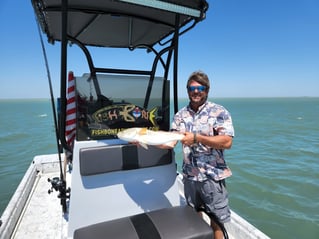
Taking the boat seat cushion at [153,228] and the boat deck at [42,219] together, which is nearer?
the boat seat cushion at [153,228]

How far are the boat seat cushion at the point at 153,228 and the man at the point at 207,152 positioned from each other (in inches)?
12.0

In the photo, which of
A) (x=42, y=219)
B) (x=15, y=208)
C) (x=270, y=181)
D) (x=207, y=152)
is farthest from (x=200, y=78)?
(x=270, y=181)

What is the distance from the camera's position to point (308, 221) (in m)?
4.91

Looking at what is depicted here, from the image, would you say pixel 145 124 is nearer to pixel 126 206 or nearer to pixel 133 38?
pixel 126 206

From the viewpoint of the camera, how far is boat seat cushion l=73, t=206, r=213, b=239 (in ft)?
5.16

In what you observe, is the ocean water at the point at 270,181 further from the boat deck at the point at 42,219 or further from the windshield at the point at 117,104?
the windshield at the point at 117,104

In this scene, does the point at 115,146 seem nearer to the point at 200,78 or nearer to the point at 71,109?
the point at 71,109

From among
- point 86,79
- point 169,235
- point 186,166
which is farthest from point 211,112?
point 86,79

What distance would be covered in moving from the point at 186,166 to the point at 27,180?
3.04 m

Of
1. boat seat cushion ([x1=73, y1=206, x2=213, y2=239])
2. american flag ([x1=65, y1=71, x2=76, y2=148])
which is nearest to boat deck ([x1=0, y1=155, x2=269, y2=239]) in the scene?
boat seat cushion ([x1=73, y1=206, x2=213, y2=239])

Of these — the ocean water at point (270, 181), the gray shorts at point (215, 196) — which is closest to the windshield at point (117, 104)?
the gray shorts at point (215, 196)

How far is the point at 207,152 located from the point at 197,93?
0.56 metres

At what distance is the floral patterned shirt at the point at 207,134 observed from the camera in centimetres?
192

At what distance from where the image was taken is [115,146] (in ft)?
6.66
